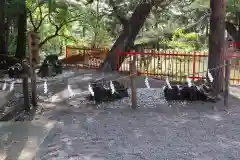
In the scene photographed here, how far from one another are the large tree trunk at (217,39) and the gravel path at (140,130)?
62cm

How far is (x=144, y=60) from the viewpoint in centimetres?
1272

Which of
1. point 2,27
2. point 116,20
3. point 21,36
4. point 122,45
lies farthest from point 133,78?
point 116,20

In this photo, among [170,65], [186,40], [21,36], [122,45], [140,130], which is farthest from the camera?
[186,40]

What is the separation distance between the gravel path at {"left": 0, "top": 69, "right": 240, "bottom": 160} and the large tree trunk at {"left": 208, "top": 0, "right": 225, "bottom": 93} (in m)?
0.62

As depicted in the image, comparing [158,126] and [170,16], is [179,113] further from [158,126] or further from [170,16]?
[170,16]

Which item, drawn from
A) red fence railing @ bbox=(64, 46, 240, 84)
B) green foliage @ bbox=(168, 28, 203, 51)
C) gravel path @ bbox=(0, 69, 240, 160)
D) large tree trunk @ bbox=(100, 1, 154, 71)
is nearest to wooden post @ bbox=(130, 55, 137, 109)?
gravel path @ bbox=(0, 69, 240, 160)

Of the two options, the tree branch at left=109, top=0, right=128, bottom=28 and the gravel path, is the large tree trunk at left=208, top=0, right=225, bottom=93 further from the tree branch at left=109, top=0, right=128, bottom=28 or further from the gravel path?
the tree branch at left=109, top=0, right=128, bottom=28

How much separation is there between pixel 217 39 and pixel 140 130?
375 cm

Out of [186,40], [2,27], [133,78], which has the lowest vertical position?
[133,78]

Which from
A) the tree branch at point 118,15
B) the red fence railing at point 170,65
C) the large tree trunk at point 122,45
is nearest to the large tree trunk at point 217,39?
the red fence railing at point 170,65

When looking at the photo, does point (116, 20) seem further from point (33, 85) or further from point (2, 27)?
point (33, 85)

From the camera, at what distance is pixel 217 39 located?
8539mm

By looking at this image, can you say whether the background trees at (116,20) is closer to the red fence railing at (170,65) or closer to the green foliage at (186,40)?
the green foliage at (186,40)

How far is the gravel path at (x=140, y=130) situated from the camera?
493 cm
